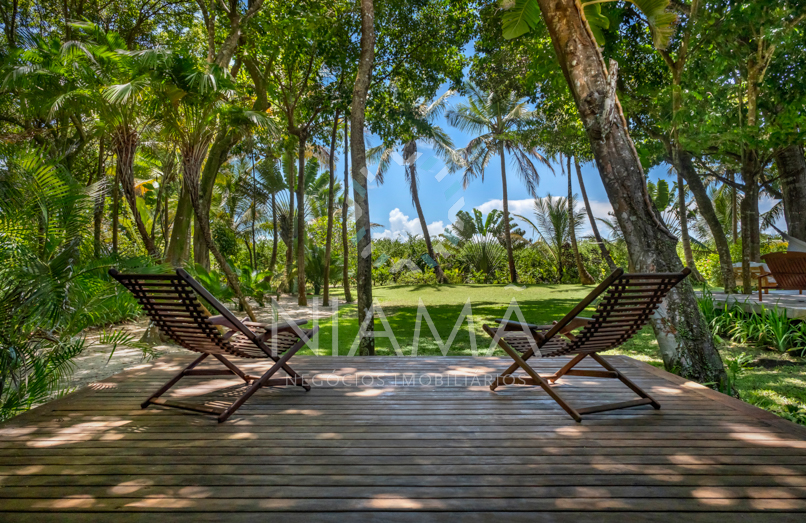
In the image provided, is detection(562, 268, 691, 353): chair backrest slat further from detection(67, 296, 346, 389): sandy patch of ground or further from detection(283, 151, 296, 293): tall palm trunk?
detection(283, 151, 296, 293): tall palm trunk

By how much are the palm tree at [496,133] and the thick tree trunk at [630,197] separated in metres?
13.3

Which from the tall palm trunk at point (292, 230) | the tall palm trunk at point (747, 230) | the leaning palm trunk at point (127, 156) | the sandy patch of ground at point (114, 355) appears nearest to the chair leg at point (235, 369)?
the sandy patch of ground at point (114, 355)

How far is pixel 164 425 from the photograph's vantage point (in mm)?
2623

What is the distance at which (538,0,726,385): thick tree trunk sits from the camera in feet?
13.2

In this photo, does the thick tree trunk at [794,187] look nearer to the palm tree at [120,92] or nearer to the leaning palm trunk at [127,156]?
the palm tree at [120,92]

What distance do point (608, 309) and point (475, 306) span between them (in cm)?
878

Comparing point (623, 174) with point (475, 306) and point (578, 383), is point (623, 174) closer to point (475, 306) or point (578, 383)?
point (578, 383)

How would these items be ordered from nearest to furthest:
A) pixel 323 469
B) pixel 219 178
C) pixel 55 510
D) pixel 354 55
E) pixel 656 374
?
pixel 55 510, pixel 323 469, pixel 656 374, pixel 354 55, pixel 219 178

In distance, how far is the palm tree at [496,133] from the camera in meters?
18.7

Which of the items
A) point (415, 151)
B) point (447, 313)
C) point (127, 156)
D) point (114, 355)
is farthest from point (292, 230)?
point (415, 151)

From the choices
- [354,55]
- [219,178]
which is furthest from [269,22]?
[219,178]

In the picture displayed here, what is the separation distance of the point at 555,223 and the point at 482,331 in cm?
1098

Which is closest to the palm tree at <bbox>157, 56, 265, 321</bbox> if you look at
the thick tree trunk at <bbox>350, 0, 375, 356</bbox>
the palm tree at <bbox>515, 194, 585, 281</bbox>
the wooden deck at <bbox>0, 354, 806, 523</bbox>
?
the thick tree trunk at <bbox>350, 0, 375, 356</bbox>

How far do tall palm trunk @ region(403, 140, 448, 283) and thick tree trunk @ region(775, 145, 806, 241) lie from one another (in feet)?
36.3
